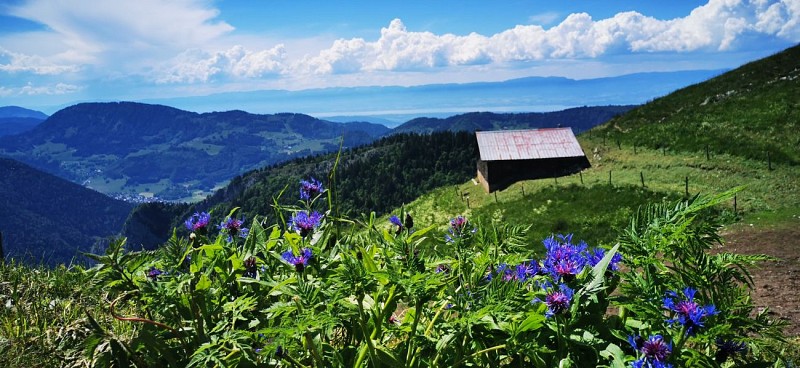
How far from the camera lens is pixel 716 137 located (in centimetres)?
3656

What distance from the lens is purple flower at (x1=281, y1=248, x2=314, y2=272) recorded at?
2037mm

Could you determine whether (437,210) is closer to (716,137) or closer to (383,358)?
(716,137)

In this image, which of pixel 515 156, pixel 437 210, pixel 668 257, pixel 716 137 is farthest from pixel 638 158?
pixel 668 257

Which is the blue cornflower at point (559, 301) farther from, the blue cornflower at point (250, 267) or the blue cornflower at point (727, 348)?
the blue cornflower at point (250, 267)

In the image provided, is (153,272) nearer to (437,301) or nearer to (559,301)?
(437,301)

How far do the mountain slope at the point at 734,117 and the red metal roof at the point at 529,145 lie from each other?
4.20 meters

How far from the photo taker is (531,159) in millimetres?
47500

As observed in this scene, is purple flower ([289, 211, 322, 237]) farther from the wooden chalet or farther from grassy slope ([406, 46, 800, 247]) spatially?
the wooden chalet

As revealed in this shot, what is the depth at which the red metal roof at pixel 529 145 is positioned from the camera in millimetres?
47062

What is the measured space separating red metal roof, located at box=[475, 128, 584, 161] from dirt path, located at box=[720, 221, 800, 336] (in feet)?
90.1

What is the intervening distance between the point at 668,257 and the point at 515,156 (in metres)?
47.0

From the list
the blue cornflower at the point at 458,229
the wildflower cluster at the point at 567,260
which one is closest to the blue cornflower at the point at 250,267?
the blue cornflower at the point at 458,229

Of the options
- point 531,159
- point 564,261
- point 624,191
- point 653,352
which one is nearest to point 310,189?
point 564,261

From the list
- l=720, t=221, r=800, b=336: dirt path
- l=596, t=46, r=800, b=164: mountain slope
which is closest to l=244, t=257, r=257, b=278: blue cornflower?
l=720, t=221, r=800, b=336: dirt path
